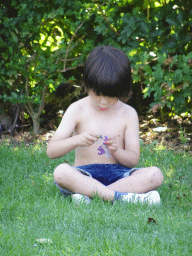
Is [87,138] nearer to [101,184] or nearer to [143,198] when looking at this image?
[101,184]

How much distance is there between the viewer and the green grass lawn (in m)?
2.12

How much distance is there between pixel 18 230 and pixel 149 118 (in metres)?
3.47

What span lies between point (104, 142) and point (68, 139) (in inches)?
10.1

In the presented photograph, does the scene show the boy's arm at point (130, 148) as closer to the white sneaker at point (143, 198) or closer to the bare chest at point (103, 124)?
the bare chest at point (103, 124)

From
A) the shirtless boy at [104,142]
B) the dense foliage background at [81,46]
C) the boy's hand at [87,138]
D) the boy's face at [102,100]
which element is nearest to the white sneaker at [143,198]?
the shirtless boy at [104,142]

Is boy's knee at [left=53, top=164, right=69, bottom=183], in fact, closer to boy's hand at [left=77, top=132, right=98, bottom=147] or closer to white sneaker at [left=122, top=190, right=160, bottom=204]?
boy's hand at [left=77, top=132, right=98, bottom=147]

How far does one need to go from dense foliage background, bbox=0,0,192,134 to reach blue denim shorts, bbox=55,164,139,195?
53.6 inches

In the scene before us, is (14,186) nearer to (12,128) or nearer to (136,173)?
(136,173)

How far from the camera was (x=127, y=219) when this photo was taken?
2453mm

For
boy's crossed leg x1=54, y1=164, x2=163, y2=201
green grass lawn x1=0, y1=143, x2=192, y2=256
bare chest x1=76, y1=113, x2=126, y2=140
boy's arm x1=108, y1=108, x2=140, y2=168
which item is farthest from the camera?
bare chest x1=76, y1=113, x2=126, y2=140

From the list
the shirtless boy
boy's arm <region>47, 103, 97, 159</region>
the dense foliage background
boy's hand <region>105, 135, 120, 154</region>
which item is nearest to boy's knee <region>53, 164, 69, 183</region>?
the shirtless boy

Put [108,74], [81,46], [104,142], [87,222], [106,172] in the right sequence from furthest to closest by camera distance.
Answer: [81,46], [106,172], [104,142], [108,74], [87,222]

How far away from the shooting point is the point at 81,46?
5219 mm

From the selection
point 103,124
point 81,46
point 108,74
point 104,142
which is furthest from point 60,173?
point 81,46
